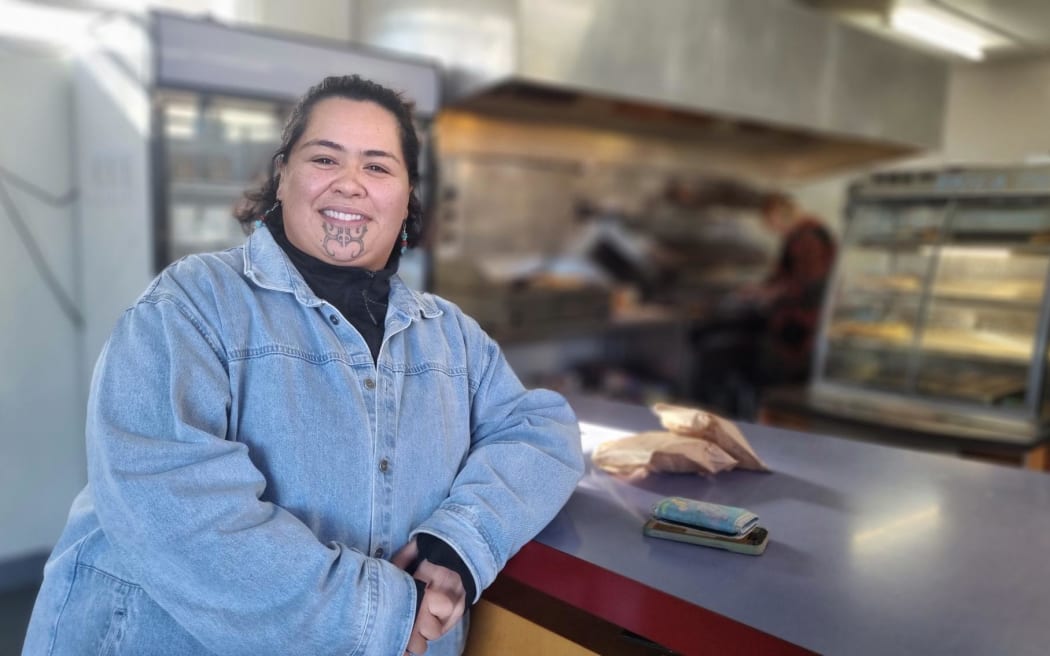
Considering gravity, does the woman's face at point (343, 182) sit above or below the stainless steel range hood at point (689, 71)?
below

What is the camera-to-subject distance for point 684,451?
1.51 meters

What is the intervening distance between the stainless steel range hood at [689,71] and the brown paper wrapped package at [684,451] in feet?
7.52

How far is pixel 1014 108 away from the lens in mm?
3008

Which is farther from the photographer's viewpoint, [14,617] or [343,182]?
[14,617]

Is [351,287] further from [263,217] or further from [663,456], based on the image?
[663,456]

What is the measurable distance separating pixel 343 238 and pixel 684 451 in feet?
2.48

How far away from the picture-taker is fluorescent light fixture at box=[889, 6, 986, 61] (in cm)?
253

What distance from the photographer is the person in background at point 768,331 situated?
4.73 metres

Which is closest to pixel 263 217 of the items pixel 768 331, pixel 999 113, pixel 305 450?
pixel 305 450

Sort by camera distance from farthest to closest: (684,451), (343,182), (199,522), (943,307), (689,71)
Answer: (689,71), (943,307), (684,451), (343,182), (199,522)

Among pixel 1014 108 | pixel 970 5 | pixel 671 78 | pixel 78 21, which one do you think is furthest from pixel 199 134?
pixel 1014 108

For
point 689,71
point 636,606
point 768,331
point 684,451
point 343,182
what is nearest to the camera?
point 636,606

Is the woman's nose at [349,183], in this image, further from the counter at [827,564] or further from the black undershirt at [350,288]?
the counter at [827,564]

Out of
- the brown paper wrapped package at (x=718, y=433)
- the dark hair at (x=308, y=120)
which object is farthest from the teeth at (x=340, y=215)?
the brown paper wrapped package at (x=718, y=433)
